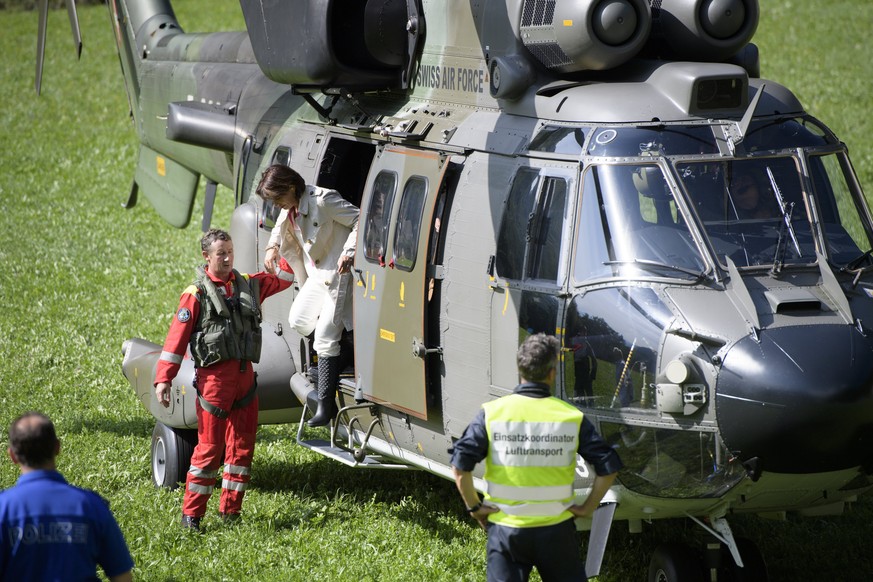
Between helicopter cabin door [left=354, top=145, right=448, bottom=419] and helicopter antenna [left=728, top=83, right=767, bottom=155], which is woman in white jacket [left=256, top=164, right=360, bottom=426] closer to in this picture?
helicopter cabin door [left=354, top=145, right=448, bottom=419]

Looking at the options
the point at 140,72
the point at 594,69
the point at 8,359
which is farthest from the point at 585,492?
the point at 140,72

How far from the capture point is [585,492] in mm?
5391

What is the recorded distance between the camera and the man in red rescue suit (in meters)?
6.54

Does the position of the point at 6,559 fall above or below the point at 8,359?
above

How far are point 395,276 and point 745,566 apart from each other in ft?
8.04

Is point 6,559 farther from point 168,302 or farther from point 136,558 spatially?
point 168,302

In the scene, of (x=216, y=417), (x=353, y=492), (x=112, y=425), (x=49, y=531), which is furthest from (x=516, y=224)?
(x=112, y=425)

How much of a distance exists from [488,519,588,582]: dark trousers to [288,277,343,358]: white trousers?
2.61 metres

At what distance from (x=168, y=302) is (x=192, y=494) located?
6691 mm

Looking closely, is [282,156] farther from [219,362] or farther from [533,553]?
[533,553]

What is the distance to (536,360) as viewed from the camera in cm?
453

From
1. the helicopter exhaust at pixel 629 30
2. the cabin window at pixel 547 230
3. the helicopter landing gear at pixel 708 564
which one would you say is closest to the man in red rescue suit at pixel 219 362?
the cabin window at pixel 547 230

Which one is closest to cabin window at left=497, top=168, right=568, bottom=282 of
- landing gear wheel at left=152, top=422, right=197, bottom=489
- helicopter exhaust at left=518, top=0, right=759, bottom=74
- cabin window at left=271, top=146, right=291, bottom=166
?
helicopter exhaust at left=518, top=0, right=759, bottom=74

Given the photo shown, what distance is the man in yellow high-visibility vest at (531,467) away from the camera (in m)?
4.48
